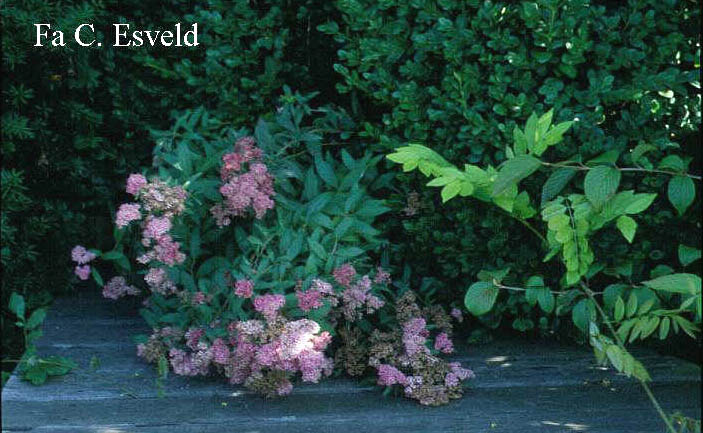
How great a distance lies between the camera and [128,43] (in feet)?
13.0

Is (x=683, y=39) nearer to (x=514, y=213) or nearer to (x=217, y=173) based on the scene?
(x=514, y=213)

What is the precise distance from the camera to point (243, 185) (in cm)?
309

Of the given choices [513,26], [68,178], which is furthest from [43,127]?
[513,26]

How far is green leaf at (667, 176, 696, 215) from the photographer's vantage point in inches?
103

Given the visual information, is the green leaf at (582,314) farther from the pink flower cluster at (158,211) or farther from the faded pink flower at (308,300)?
the pink flower cluster at (158,211)

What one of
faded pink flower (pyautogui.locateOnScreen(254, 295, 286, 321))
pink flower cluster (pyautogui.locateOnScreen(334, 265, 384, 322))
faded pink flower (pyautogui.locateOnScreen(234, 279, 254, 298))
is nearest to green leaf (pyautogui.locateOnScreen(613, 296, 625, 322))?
pink flower cluster (pyautogui.locateOnScreen(334, 265, 384, 322))

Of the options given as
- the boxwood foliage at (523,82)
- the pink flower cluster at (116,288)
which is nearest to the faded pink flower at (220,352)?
the pink flower cluster at (116,288)

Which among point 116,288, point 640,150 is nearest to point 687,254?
point 640,150

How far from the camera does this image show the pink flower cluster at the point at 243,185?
3.09 meters

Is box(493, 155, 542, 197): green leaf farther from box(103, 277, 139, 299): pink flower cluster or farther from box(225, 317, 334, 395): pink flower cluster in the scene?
box(103, 277, 139, 299): pink flower cluster

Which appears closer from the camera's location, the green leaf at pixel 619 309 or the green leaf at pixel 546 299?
the green leaf at pixel 619 309

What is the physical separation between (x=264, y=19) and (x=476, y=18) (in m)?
1.05

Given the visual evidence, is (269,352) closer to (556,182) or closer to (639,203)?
(556,182)

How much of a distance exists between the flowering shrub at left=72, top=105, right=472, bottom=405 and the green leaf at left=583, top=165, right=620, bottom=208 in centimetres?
78
